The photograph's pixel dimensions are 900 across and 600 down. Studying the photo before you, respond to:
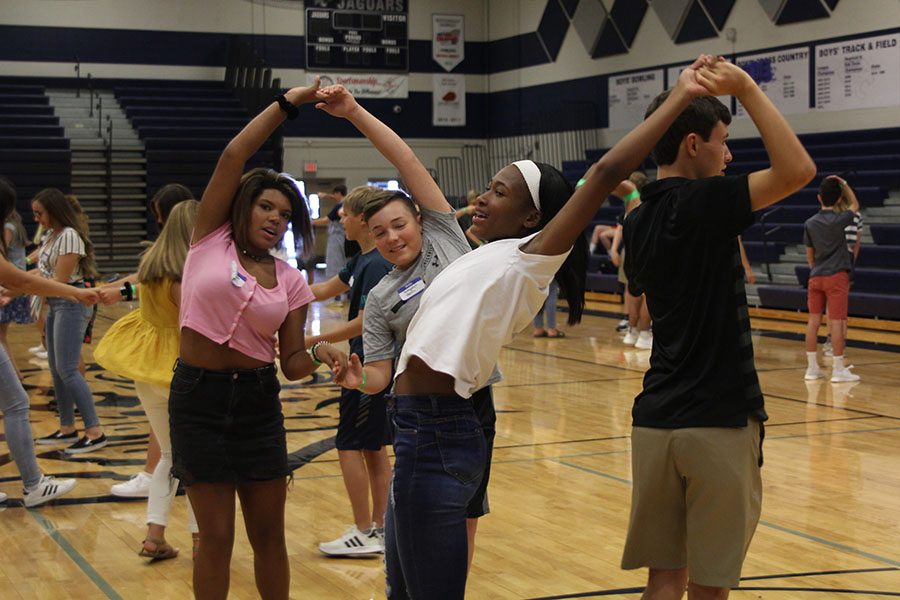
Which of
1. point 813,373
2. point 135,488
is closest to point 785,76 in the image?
point 813,373

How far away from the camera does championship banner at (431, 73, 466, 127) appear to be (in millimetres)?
25734

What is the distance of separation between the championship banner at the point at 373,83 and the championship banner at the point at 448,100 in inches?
29.8

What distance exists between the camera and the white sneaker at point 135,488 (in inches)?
237

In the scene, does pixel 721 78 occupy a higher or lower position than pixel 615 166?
higher

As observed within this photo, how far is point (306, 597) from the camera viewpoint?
14.6ft

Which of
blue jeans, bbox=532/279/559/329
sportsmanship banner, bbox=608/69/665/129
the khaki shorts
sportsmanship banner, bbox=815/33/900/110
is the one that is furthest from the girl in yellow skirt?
sportsmanship banner, bbox=608/69/665/129

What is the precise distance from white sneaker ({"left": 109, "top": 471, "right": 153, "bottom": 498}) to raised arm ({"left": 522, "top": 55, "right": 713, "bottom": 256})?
408 cm

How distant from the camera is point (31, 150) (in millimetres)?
20688

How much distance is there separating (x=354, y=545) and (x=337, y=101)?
2.32 metres

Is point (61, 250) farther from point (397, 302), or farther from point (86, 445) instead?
point (397, 302)

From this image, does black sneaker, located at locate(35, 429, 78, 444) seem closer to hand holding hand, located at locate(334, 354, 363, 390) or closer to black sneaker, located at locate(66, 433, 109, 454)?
black sneaker, located at locate(66, 433, 109, 454)

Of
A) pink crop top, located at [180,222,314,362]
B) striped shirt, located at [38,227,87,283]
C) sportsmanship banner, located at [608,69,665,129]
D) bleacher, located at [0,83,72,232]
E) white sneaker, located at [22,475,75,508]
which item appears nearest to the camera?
pink crop top, located at [180,222,314,362]

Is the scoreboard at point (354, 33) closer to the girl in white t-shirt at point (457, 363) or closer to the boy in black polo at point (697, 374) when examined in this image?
the boy in black polo at point (697, 374)

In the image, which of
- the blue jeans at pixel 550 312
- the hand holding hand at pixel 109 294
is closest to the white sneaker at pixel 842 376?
the blue jeans at pixel 550 312
